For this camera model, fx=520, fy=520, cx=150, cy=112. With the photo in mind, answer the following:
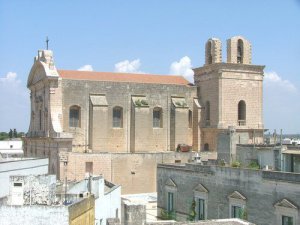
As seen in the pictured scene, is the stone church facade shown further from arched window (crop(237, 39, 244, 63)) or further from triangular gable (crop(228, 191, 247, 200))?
triangular gable (crop(228, 191, 247, 200))

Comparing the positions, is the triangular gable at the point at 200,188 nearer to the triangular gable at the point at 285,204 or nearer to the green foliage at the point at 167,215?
the green foliage at the point at 167,215

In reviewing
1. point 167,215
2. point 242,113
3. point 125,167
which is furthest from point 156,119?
point 167,215

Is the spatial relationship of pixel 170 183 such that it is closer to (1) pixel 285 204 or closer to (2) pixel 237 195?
(2) pixel 237 195

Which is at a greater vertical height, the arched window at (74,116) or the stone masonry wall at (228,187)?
the arched window at (74,116)

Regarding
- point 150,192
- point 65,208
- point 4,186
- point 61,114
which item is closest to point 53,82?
point 61,114

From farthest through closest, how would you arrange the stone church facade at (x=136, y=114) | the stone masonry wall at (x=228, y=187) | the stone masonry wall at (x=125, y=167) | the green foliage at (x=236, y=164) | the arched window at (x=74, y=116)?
the arched window at (x=74, y=116) < the stone church facade at (x=136, y=114) < the stone masonry wall at (x=125, y=167) < the green foliage at (x=236, y=164) < the stone masonry wall at (x=228, y=187)

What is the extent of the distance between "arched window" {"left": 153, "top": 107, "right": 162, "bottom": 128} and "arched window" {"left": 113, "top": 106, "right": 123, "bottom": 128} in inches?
A: 118

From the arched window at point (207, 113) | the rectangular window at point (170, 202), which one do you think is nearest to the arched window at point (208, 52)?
the arched window at point (207, 113)

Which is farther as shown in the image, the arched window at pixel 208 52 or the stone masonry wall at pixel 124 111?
the arched window at pixel 208 52

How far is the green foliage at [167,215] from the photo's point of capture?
27.5 m

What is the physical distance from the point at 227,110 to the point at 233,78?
2.73m

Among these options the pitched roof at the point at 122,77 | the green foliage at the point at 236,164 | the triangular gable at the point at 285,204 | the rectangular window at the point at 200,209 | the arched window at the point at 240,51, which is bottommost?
the rectangular window at the point at 200,209

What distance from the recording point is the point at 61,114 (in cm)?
4041

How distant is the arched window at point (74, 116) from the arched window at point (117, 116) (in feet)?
9.76
